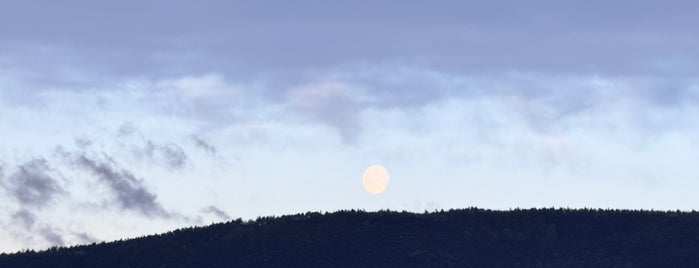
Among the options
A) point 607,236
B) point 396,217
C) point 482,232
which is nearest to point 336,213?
point 396,217

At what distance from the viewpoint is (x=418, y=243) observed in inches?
3413

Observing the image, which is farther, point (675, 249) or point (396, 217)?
point (396, 217)

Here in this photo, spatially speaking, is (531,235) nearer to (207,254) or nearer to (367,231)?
(367,231)

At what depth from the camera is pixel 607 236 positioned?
88250 mm

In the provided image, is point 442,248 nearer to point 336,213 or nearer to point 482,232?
point 482,232

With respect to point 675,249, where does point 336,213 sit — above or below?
above

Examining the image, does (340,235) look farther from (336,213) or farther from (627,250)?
(627,250)

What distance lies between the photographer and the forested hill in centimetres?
8338

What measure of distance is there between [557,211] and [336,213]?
13629mm

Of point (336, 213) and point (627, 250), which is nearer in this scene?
point (627, 250)

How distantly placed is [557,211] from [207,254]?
22.4 m

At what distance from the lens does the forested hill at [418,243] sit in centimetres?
8338

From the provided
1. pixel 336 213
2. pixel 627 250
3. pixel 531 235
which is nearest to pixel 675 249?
pixel 627 250

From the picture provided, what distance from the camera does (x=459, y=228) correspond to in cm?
8981
